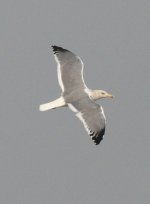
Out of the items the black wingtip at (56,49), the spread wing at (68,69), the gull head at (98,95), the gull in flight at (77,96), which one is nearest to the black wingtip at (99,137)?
the gull in flight at (77,96)

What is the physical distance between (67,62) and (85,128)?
10.4ft

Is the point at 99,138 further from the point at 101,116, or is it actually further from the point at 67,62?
the point at 67,62

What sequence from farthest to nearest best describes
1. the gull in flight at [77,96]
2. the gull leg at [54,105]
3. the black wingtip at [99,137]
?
the gull leg at [54,105] → the gull in flight at [77,96] → the black wingtip at [99,137]

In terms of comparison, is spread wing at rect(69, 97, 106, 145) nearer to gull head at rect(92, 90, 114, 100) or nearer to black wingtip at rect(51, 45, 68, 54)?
gull head at rect(92, 90, 114, 100)

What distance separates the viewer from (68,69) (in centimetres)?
3409

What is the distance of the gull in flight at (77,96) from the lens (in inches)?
1262

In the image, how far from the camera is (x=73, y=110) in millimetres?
32562

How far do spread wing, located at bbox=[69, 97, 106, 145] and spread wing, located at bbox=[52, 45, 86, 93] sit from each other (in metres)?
1.13

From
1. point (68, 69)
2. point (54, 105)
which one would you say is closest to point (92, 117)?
point (54, 105)

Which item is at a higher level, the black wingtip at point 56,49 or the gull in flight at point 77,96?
the black wingtip at point 56,49

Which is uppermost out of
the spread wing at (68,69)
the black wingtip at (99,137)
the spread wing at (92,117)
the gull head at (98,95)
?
the spread wing at (68,69)

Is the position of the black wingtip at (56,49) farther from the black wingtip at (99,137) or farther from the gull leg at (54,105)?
the black wingtip at (99,137)

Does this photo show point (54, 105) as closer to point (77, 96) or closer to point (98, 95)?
point (77, 96)

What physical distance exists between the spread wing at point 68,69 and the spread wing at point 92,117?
3.71 feet
